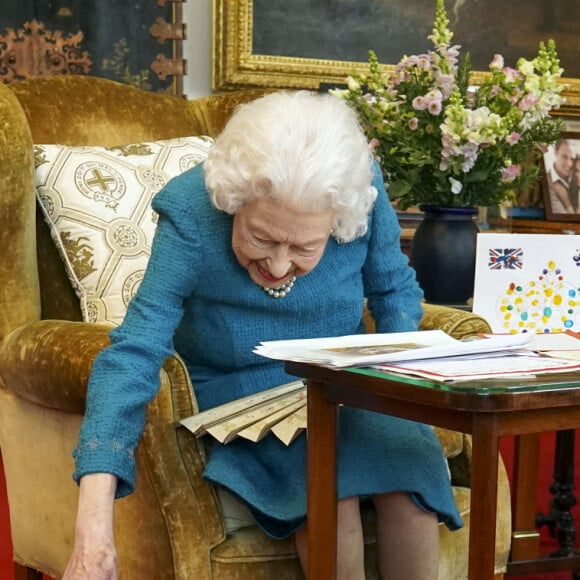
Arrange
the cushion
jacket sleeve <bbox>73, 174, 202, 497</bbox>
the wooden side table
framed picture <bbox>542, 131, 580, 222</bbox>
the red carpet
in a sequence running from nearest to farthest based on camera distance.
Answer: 1. the wooden side table
2. jacket sleeve <bbox>73, 174, 202, 497</bbox>
3. the cushion
4. the red carpet
5. framed picture <bbox>542, 131, 580, 222</bbox>

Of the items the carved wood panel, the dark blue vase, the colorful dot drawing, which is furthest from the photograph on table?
the carved wood panel

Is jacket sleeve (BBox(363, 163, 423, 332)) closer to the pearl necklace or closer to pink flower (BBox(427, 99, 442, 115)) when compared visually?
the pearl necklace

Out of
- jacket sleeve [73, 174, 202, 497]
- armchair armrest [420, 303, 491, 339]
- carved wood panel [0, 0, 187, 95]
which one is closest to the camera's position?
jacket sleeve [73, 174, 202, 497]

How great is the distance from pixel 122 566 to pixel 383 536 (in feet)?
1.46

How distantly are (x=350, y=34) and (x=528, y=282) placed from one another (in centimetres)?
205

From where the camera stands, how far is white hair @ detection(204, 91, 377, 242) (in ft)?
5.21

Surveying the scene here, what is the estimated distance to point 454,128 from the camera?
2551mm

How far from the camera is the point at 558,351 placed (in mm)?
1544

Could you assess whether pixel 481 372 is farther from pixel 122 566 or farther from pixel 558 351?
pixel 122 566

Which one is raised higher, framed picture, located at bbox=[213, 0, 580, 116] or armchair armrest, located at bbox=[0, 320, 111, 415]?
framed picture, located at bbox=[213, 0, 580, 116]

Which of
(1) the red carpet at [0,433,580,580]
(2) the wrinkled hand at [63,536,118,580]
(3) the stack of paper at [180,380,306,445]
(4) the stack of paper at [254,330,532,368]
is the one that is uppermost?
(4) the stack of paper at [254,330,532,368]

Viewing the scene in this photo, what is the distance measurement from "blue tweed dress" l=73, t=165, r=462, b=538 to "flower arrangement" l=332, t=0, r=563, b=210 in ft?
2.32

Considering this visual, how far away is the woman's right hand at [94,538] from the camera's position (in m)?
1.38

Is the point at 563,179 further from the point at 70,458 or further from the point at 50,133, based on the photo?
the point at 70,458
